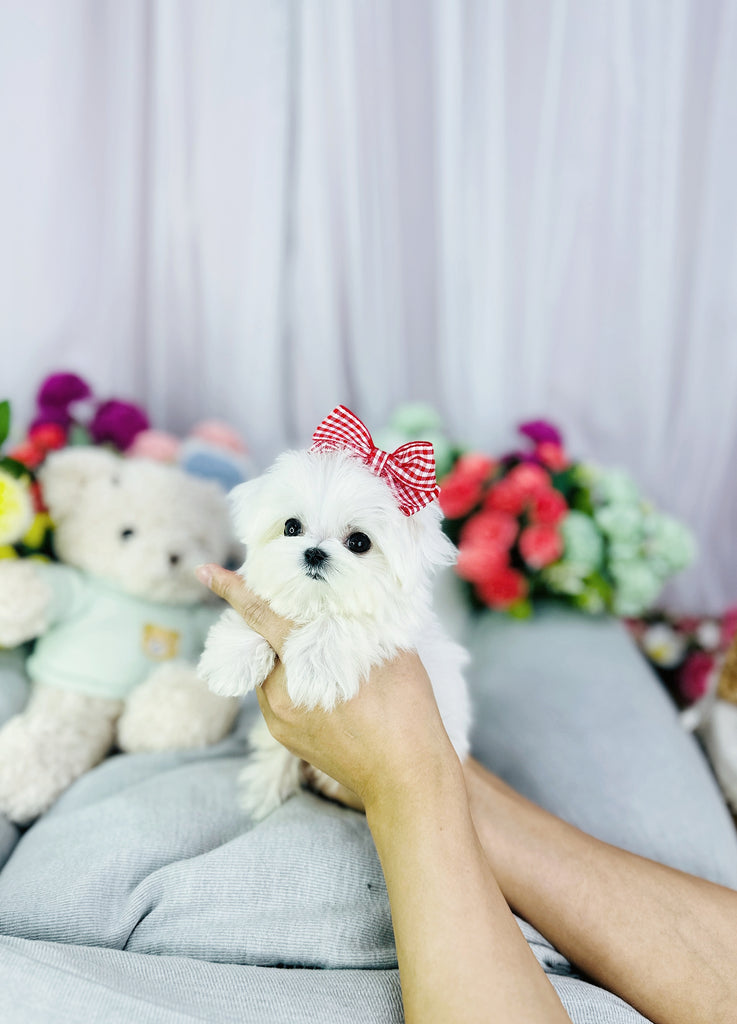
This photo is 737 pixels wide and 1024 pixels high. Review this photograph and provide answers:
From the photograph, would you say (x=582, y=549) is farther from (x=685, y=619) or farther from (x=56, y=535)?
(x=56, y=535)

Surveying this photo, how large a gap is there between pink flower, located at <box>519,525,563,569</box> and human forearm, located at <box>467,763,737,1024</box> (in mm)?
694

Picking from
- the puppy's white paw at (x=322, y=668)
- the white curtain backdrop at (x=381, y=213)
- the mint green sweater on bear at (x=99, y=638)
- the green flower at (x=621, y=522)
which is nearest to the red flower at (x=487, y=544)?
the green flower at (x=621, y=522)

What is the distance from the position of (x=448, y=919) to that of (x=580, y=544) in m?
1.10

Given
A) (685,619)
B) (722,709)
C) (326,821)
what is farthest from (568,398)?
(326,821)

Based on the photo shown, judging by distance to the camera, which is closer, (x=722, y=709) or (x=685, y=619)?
(x=722, y=709)

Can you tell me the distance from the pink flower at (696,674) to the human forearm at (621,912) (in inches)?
46.3

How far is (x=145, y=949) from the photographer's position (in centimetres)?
86

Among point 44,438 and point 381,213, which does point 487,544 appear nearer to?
point 381,213

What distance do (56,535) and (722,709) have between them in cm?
141

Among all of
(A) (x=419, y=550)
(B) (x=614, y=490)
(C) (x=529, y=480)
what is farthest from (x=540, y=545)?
(A) (x=419, y=550)

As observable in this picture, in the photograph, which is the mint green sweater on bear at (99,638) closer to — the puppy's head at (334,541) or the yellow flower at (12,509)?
the yellow flower at (12,509)

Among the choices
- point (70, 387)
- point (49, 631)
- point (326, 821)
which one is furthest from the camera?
point (70, 387)

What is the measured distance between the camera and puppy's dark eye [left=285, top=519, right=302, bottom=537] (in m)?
0.88

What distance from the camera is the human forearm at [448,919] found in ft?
2.23
